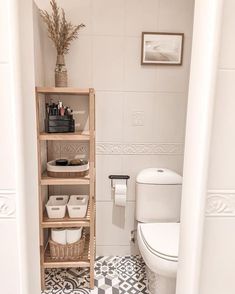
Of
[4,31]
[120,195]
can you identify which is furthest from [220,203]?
[120,195]

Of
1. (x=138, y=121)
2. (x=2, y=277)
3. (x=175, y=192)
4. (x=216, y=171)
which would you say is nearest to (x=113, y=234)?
(x=175, y=192)

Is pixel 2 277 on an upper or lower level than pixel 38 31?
lower

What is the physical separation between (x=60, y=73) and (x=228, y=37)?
124 centimetres

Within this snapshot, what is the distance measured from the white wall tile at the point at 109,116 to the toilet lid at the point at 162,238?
677 millimetres

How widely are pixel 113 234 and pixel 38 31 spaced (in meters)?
1.57

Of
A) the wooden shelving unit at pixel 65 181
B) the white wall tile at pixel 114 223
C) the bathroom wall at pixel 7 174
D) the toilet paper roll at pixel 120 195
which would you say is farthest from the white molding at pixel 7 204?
the white wall tile at pixel 114 223

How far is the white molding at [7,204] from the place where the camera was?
73cm

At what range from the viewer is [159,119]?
6.31 ft

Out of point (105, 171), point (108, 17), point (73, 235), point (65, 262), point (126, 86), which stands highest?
point (108, 17)

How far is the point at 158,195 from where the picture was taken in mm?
1817

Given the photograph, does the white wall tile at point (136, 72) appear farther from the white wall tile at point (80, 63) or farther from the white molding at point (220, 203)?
the white molding at point (220, 203)

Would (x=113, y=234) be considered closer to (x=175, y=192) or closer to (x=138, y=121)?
(x=175, y=192)

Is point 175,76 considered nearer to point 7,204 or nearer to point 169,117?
point 169,117

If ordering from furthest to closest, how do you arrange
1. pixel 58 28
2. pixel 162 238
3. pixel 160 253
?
1. pixel 58 28
2. pixel 162 238
3. pixel 160 253
